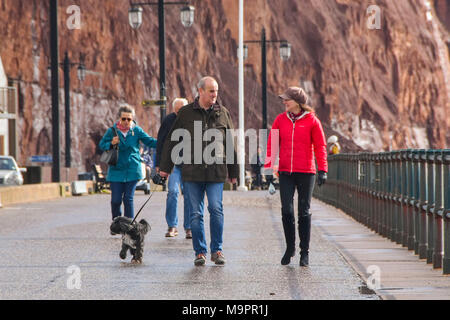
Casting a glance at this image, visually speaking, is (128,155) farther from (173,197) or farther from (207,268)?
(207,268)

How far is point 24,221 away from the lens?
1753 centimetres

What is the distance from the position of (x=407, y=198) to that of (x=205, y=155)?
270cm

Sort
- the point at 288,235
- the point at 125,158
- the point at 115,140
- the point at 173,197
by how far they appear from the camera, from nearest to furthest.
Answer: the point at 288,235 → the point at 115,140 → the point at 125,158 → the point at 173,197

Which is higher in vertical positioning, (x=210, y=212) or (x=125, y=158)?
(x=125, y=158)

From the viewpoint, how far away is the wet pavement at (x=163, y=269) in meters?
8.18

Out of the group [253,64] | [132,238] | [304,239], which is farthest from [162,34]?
[253,64]

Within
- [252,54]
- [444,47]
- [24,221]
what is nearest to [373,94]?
[252,54]

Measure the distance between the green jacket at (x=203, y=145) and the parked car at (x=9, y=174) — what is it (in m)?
24.5

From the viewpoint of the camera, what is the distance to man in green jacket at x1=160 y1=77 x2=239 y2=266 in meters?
10.2

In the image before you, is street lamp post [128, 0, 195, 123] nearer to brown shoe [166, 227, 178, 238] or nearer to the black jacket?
brown shoe [166, 227, 178, 238]

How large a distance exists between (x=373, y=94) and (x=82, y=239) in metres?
83.2

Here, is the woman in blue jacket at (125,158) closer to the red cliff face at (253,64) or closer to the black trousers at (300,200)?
the black trousers at (300,200)

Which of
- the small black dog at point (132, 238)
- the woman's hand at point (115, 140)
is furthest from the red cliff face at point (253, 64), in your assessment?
the small black dog at point (132, 238)

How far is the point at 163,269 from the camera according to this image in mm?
9898
